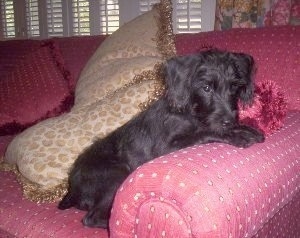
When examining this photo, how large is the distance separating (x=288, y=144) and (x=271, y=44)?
2.86 feet

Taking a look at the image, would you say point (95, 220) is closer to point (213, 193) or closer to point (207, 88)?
point (213, 193)

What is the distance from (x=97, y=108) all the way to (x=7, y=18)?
171 inches

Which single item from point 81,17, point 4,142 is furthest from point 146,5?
point 4,142

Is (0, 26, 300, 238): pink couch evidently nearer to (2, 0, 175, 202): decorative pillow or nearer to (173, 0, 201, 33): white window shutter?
(2, 0, 175, 202): decorative pillow

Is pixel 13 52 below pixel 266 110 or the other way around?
the other way around

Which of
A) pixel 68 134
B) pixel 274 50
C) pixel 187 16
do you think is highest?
pixel 187 16

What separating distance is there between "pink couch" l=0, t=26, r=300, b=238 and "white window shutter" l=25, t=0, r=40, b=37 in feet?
12.1

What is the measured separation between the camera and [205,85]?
1.94m

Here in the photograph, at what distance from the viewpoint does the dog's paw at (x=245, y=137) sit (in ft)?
5.26

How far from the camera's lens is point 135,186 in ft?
4.23

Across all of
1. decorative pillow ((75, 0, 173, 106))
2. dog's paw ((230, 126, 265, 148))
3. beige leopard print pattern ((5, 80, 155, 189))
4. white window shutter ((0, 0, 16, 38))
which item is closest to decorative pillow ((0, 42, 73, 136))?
decorative pillow ((75, 0, 173, 106))

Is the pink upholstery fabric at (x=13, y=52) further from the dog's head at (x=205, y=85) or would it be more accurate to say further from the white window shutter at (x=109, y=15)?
the dog's head at (x=205, y=85)

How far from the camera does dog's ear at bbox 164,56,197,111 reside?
6.35ft

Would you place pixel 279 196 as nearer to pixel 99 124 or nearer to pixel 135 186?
pixel 135 186
